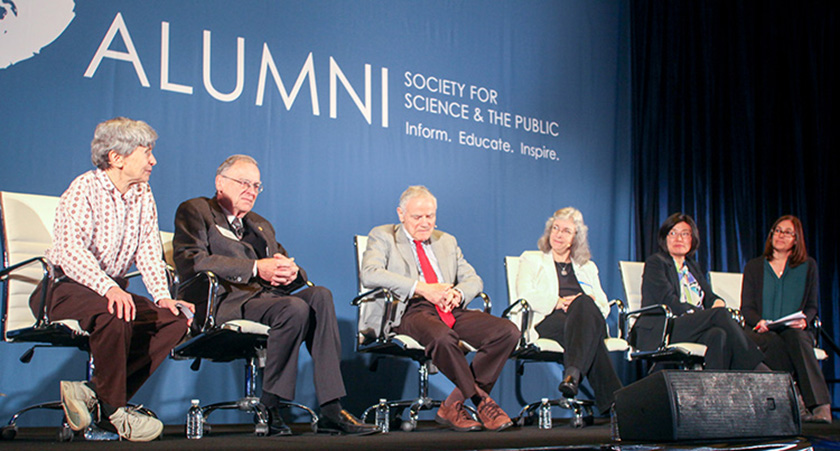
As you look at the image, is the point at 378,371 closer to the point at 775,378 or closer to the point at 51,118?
the point at 51,118

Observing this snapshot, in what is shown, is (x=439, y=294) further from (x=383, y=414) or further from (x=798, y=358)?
(x=798, y=358)

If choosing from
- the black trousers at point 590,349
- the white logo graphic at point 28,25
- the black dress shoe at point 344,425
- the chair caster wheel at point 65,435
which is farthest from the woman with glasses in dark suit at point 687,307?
the white logo graphic at point 28,25

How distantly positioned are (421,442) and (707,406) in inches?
43.3

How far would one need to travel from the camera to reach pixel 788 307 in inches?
194

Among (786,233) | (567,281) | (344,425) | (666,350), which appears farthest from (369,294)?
(786,233)

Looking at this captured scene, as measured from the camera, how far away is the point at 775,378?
2328mm

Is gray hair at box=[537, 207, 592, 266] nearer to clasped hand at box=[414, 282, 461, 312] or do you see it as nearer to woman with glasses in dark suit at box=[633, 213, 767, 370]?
woman with glasses in dark suit at box=[633, 213, 767, 370]

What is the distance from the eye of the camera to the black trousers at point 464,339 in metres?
3.57

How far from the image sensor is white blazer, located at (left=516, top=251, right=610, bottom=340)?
4.34 metres

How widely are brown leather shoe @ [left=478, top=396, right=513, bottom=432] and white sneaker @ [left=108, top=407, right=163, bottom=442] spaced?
56.3 inches

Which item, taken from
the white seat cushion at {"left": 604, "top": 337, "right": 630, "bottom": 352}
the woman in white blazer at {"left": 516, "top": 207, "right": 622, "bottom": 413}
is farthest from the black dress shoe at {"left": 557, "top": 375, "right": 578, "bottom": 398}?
the white seat cushion at {"left": 604, "top": 337, "right": 630, "bottom": 352}

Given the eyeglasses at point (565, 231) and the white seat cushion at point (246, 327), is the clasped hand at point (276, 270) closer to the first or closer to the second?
the white seat cushion at point (246, 327)

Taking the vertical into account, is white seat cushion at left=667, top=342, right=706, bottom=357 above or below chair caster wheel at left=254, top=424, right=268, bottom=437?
above

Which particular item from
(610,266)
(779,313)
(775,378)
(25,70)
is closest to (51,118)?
(25,70)
